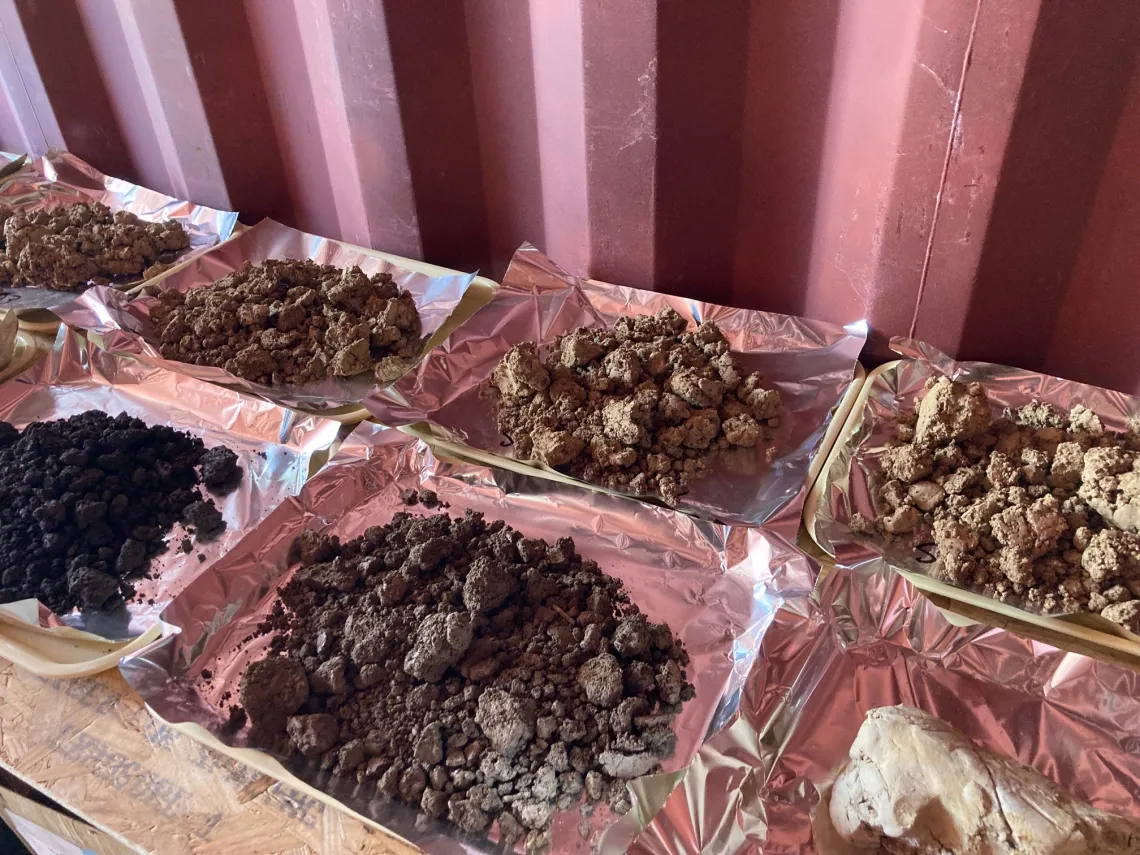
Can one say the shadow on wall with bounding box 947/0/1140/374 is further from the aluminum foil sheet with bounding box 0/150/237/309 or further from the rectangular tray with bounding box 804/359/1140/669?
the aluminum foil sheet with bounding box 0/150/237/309

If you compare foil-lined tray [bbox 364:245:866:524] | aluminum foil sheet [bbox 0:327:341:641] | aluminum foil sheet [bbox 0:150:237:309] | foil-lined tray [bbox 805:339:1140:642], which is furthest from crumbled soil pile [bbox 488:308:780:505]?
aluminum foil sheet [bbox 0:150:237:309]

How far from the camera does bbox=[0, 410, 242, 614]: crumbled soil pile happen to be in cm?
136

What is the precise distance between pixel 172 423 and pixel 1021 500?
1.58 metres

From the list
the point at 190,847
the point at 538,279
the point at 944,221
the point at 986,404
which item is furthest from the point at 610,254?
the point at 190,847

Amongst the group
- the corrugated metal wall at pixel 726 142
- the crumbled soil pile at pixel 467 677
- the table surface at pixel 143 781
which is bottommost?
the table surface at pixel 143 781

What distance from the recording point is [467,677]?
1.15 metres

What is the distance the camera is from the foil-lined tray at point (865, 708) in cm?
93

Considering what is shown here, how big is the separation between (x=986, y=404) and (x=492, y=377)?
2.87ft

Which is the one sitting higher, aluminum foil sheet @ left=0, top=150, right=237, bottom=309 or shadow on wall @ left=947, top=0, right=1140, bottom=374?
shadow on wall @ left=947, top=0, right=1140, bottom=374

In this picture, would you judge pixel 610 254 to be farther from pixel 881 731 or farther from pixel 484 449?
pixel 881 731

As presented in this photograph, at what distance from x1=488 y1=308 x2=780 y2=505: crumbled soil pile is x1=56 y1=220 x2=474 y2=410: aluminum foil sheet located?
31 cm

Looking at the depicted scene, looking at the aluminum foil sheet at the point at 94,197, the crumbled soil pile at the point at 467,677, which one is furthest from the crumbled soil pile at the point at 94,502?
the aluminum foil sheet at the point at 94,197

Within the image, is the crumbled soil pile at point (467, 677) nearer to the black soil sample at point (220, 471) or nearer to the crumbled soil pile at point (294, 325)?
Result: the black soil sample at point (220, 471)

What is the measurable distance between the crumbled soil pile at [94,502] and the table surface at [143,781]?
A: 20cm
